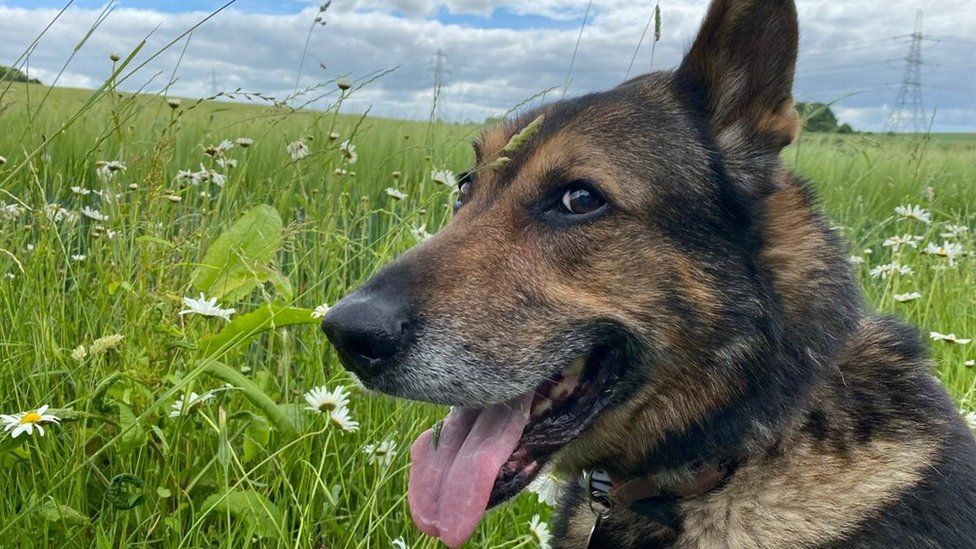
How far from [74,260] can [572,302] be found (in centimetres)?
238

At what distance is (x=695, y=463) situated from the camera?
7.04 ft

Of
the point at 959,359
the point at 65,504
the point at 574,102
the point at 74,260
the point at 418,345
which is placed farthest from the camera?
the point at 959,359

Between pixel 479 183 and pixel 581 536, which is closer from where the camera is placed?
pixel 581 536

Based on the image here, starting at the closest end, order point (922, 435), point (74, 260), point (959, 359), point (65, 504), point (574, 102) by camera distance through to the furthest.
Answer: point (922, 435) → point (65, 504) → point (574, 102) → point (74, 260) → point (959, 359)

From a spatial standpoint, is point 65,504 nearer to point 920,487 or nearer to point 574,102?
point 574,102

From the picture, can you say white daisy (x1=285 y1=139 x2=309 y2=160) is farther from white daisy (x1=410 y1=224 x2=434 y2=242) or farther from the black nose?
the black nose

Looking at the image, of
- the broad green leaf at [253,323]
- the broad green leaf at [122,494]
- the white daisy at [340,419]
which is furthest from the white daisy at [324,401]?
the broad green leaf at [122,494]

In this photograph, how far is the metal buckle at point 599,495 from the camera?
7.26 feet

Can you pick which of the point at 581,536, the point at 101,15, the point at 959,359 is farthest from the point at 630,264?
the point at 959,359

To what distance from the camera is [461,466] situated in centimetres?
204

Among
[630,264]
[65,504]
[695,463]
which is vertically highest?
[630,264]

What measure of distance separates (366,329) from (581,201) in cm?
72

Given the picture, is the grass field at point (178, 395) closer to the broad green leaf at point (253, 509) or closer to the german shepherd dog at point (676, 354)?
the broad green leaf at point (253, 509)

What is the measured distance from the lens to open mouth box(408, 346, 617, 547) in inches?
78.6
